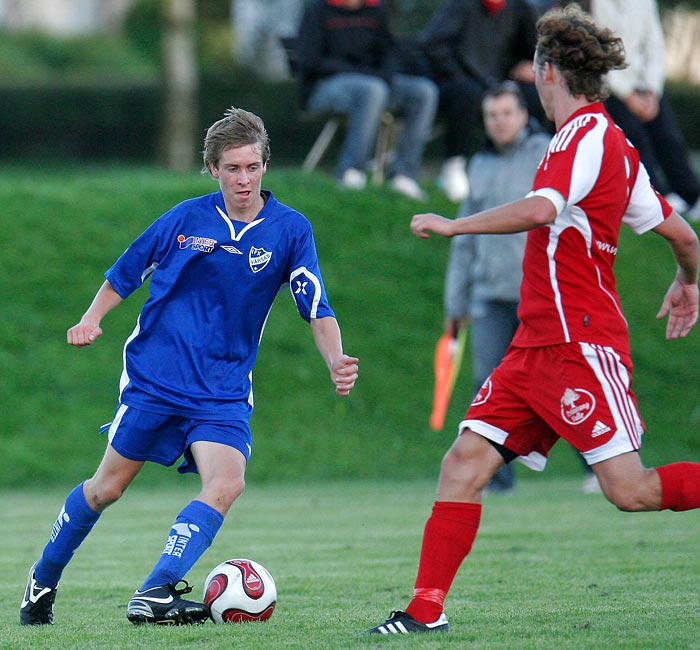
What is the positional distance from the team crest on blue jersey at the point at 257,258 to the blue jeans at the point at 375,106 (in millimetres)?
8889

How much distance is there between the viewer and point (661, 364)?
1438 centimetres

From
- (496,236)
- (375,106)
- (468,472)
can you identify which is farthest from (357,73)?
(468,472)

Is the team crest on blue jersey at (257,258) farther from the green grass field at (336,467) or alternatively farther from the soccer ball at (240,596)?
the green grass field at (336,467)

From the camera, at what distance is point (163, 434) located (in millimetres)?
5590

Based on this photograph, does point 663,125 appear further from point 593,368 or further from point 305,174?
point 593,368

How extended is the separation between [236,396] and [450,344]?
5.58m

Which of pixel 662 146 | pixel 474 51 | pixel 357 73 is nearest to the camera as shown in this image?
pixel 662 146

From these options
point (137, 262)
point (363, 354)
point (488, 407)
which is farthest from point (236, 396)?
point (363, 354)

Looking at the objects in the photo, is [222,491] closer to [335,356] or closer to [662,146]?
[335,356]

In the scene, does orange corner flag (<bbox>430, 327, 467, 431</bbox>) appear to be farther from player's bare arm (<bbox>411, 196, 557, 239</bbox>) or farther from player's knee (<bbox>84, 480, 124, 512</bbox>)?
player's bare arm (<bbox>411, 196, 557, 239</bbox>)

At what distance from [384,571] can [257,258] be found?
2.12 meters

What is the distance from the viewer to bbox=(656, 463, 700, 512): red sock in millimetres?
4977

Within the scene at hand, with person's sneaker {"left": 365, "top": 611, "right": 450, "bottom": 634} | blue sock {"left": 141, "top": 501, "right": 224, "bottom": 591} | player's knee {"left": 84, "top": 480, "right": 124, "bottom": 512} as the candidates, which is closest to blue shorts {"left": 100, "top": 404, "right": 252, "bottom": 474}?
player's knee {"left": 84, "top": 480, "right": 124, "bottom": 512}

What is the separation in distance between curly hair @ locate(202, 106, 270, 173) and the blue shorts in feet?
3.46
